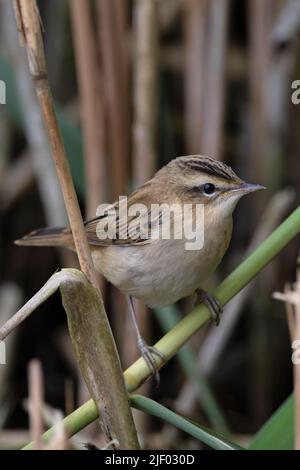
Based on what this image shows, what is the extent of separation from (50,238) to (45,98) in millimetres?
1213

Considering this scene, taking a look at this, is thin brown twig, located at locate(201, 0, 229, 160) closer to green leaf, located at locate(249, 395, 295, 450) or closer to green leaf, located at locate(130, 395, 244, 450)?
green leaf, located at locate(249, 395, 295, 450)

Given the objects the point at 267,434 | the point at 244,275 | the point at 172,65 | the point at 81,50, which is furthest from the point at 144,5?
the point at 267,434

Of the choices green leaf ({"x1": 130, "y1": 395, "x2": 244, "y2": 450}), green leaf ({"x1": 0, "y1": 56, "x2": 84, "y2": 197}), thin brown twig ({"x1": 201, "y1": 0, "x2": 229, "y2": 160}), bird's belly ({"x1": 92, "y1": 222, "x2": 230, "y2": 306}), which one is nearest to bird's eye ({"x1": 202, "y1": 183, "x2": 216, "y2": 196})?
bird's belly ({"x1": 92, "y1": 222, "x2": 230, "y2": 306})

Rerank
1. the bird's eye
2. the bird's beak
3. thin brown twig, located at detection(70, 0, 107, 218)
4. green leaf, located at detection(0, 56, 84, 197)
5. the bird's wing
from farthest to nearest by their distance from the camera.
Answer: green leaf, located at detection(0, 56, 84, 197)
thin brown twig, located at detection(70, 0, 107, 218)
the bird's wing
the bird's eye
the bird's beak

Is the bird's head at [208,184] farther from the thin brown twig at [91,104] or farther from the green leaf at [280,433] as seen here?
the thin brown twig at [91,104]

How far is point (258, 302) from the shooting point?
352 cm

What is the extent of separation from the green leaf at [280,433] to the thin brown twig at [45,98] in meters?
0.55

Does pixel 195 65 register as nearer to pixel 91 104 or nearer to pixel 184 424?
pixel 91 104

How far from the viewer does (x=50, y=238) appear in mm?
2582

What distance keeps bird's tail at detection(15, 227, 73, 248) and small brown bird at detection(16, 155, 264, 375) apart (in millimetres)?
134

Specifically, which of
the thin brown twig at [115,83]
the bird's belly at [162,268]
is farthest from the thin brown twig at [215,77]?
the bird's belly at [162,268]

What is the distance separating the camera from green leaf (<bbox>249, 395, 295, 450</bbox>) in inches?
67.4

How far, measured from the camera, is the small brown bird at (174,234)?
6.85 ft

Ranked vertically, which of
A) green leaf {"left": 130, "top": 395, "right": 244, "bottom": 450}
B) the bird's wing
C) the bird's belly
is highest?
the bird's wing
